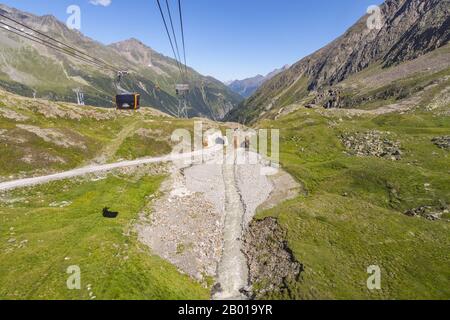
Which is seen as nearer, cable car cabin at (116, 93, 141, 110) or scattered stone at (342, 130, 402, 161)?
cable car cabin at (116, 93, 141, 110)

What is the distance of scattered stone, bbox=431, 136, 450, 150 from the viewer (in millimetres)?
80062

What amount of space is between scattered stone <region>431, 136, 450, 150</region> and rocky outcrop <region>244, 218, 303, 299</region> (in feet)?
198

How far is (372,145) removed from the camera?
88.7 meters

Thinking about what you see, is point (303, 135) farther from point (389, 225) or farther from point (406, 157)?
point (389, 225)

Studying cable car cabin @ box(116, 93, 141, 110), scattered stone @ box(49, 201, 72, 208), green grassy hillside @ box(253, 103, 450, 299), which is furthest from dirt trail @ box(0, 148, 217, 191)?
green grassy hillside @ box(253, 103, 450, 299)

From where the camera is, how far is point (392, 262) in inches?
1363

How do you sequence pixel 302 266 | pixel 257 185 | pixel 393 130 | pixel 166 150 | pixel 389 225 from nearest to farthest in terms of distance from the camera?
1. pixel 302 266
2. pixel 389 225
3. pixel 257 185
4. pixel 166 150
5. pixel 393 130

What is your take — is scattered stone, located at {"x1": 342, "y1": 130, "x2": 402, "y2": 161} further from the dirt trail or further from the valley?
the dirt trail

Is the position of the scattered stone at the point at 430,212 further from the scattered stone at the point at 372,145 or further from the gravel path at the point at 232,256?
the scattered stone at the point at 372,145

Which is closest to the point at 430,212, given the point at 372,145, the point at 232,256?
the point at 232,256

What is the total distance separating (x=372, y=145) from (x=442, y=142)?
16879mm

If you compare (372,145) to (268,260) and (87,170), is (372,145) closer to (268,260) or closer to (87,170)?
(268,260)
